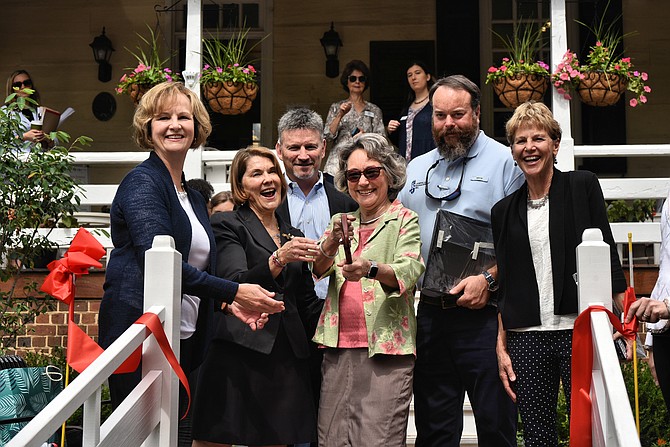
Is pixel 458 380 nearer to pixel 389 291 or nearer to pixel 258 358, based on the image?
pixel 389 291

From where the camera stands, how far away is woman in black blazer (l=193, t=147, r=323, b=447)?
12.9 ft

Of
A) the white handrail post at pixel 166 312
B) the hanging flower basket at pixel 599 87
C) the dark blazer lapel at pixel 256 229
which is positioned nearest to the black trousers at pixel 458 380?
the dark blazer lapel at pixel 256 229

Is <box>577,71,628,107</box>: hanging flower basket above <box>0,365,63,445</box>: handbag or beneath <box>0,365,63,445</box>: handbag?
above

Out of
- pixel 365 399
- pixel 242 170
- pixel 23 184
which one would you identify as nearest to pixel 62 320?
pixel 23 184

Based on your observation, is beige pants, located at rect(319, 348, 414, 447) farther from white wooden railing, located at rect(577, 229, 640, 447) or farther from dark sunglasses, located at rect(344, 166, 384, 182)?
white wooden railing, located at rect(577, 229, 640, 447)

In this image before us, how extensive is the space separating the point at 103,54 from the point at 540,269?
8.27m

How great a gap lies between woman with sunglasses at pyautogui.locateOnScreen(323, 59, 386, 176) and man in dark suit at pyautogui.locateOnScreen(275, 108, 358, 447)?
3654 millimetres

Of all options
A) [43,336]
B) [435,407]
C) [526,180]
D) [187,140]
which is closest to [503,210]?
[526,180]

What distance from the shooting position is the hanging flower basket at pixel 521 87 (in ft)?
27.1

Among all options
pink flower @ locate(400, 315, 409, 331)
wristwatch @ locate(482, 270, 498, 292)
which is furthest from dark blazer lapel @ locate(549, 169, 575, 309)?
pink flower @ locate(400, 315, 409, 331)

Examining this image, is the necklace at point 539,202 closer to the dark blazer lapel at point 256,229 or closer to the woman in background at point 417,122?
the dark blazer lapel at point 256,229

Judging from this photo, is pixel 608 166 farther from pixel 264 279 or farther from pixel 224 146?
pixel 264 279

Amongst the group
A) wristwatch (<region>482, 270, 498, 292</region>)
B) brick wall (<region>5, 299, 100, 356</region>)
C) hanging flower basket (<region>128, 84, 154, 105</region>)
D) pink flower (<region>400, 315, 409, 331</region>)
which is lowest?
brick wall (<region>5, 299, 100, 356</region>)

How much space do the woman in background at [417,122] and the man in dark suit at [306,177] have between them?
331cm
